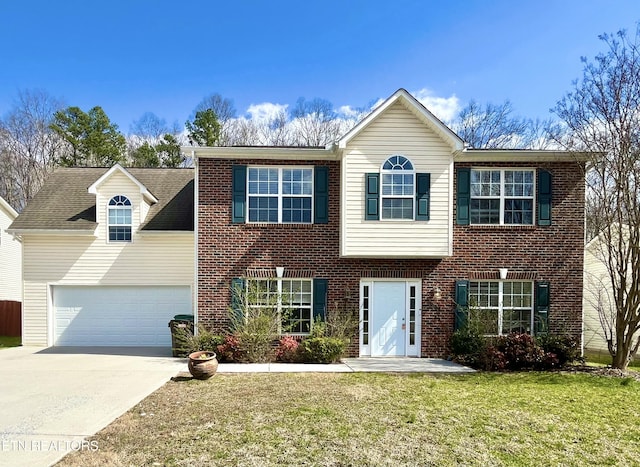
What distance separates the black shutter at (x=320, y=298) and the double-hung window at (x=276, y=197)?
182 cm

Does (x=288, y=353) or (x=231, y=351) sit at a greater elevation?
(x=231, y=351)

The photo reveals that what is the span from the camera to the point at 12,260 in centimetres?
1959

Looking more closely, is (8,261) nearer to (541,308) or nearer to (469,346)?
(469,346)

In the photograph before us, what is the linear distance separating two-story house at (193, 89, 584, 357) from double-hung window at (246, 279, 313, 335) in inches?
1.6

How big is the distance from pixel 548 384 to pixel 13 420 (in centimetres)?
1026

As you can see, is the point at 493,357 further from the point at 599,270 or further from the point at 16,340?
the point at 16,340

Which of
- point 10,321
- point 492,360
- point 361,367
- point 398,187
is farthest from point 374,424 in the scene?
point 10,321

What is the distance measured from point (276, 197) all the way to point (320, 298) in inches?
126

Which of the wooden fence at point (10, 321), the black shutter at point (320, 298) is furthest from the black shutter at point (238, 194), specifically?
the wooden fence at point (10, 321)

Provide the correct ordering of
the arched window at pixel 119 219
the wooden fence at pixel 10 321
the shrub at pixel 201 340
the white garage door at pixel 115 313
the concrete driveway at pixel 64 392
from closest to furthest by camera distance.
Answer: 1. the concrete driveway at pixel 64 392
2. the shrub at pixel 201 340
3. the white garage door at pixel 115 313
4. the arched window at pixel 119 219
5. the wooden fence at pixel 10 321

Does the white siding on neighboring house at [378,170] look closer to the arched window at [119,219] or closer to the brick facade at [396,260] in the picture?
the brick facade at [396,260]

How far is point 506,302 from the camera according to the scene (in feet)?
37.8

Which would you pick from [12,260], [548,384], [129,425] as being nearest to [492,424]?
[548,384]

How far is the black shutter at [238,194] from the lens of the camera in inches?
446
